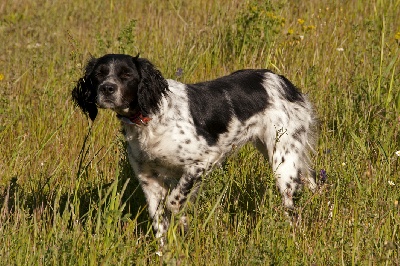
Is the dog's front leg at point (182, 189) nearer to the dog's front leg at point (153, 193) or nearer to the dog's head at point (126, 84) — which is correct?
the dog's front leg at point (153, 193)

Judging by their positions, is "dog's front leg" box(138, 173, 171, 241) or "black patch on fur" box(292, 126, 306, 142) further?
"black patch on fur" box(292, 126, 306, 142)

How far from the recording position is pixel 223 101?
522 centimetres

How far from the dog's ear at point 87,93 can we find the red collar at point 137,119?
8.8 inches

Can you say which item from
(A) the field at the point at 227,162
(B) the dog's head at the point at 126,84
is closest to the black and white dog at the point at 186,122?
(B) the dog's head at the point at 126,84

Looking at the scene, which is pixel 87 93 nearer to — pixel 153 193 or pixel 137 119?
pixel 137 119

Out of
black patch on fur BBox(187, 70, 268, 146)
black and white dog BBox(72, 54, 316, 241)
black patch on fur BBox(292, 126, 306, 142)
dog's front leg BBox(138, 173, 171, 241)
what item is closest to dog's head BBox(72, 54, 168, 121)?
black and white dog BBox(72, 54, 316, 241)

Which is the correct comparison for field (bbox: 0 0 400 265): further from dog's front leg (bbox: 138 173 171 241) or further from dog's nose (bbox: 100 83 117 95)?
dog's nose (bbox: 100 83 117 95)

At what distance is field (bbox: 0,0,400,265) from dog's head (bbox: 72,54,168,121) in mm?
319

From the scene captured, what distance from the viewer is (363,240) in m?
4.03

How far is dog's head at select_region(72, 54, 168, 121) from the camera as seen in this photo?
186 inches

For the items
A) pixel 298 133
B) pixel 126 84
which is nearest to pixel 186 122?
pixel 126 84

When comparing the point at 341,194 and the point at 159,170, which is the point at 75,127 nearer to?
the point at 159,170

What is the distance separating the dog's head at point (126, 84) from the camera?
4.72 meters

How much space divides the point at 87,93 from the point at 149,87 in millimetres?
405
